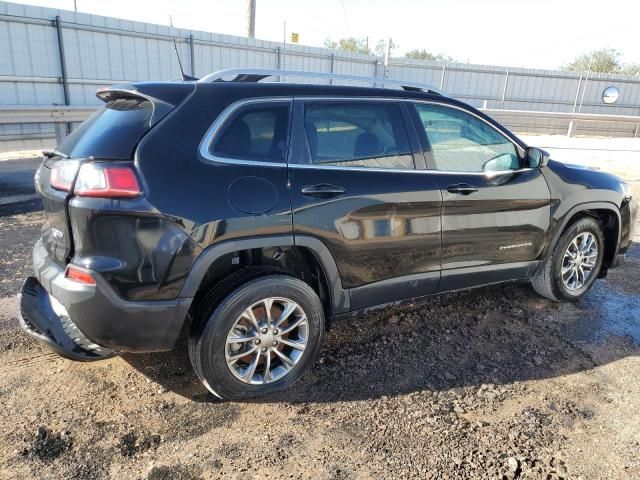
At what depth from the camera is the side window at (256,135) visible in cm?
284

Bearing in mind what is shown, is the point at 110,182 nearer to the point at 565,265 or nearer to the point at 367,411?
the point at 367,411

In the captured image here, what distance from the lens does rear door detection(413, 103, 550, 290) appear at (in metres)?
3.58

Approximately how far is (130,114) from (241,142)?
63cm

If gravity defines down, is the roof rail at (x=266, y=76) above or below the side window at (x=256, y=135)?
above

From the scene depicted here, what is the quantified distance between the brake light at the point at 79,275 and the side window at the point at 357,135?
1408 mm

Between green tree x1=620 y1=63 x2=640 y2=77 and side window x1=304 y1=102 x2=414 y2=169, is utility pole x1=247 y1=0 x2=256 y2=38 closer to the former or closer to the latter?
side window x1=304 y1=102 x2=414 y2=169

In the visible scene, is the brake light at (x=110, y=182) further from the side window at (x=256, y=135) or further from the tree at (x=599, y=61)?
the tree at (x=599, y=61)

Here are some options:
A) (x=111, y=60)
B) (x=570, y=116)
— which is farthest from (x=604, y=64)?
(x=111, y=60)

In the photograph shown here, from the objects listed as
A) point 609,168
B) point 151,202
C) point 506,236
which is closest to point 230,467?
Result: point 151,202

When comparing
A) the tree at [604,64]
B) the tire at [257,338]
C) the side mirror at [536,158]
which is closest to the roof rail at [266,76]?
the side mirror at [536,158]

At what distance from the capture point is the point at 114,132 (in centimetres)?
274

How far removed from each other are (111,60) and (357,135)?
11.1 meters

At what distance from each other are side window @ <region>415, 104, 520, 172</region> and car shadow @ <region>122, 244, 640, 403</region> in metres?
1.11

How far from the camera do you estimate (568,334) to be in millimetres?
→ 3975
